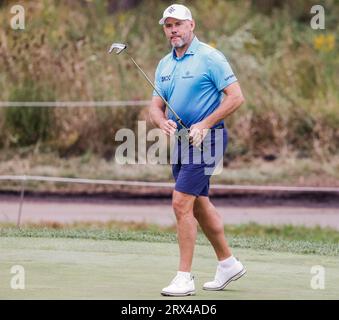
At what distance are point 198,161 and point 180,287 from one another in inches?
35.9

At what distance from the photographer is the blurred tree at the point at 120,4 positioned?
23.6 metres

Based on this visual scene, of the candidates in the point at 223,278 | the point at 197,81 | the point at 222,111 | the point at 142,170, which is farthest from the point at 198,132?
the point at 142,170

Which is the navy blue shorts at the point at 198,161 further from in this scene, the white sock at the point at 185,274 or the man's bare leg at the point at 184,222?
the white sock at the point at 185,274

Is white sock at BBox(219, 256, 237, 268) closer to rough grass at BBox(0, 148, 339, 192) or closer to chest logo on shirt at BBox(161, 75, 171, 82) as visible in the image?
chest logo on shirt at BBox(161, 75, 171, 82)

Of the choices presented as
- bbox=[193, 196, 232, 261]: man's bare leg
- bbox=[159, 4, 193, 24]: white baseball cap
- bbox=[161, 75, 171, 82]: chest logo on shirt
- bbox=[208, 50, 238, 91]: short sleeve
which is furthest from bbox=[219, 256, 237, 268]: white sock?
bbox=[159, 4, 193, 24]: white baseball cap

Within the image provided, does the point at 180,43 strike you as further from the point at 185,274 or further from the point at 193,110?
the point at 185,274

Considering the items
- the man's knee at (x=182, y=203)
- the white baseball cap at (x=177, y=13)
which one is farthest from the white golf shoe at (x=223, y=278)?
the white baseball cap at (x=177, y=13)

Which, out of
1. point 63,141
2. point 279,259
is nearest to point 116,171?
point 63,141

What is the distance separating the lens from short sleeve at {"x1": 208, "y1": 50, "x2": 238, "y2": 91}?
8297 millimetres

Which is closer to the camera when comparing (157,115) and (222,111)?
(222,111)

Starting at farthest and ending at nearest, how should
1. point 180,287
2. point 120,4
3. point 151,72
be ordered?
point 120,4 < point 151,72 < point 180,287

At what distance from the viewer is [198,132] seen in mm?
8211

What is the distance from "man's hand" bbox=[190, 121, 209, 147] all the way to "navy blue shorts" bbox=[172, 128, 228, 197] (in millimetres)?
111

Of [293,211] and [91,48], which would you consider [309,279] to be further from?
[91,48]
